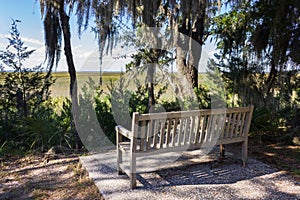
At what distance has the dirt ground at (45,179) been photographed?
6.77 ft

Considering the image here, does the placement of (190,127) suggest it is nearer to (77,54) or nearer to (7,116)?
(77,54)

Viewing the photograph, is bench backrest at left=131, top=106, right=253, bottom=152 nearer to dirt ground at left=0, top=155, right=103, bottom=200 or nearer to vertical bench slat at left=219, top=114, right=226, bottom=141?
vertical bench slat at left=219, top=114, right=226, bottom=141

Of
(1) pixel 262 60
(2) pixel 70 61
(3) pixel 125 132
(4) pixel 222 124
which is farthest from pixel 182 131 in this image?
(1) pixel 262 60

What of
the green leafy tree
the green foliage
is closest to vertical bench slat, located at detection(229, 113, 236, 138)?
the green foliage

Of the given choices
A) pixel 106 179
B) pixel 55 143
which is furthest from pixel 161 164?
pixel 55 143

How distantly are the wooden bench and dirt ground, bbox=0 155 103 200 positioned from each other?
17.4 inches

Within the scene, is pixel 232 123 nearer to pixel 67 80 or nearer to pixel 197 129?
pixel 197 129

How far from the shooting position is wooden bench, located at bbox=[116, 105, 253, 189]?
2037 millimetres

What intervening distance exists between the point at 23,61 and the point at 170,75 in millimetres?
2668

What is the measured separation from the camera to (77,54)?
12.1 feet

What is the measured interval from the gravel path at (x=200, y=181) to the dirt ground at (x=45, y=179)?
0.41 ft

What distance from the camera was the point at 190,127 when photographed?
2.22 meters

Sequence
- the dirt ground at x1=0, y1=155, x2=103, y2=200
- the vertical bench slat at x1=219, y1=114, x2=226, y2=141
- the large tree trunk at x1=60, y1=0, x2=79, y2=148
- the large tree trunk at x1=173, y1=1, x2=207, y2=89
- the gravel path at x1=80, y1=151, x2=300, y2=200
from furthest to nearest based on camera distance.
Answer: the large tree trunk at x1=173, y1=1, x2=207, y2=89, the large tree trunk at x1=60, y1=0, x2=79, y2=148, the vertical bench slat at x1=219, y1=114, x2=226, y2=141, the dirt ground at x1=0, y1=155, x2=103, y2=200, the gravel path at x1=80, y1=151, x2=300, y2=200

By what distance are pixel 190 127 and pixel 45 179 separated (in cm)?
165
